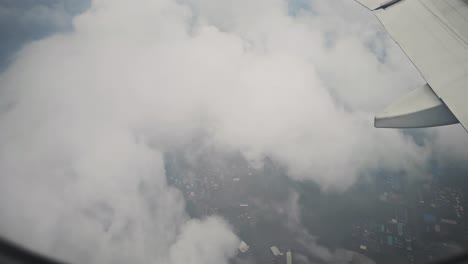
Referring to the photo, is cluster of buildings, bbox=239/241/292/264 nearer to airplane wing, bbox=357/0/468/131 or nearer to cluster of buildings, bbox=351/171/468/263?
cluster of buildings, bbox=351/171/468/263

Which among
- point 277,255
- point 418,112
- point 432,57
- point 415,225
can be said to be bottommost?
point 277,255

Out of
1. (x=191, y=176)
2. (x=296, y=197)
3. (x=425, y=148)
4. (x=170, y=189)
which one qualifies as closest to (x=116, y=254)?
(x=170, y=189)

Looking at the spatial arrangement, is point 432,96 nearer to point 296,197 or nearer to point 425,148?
point 296,197

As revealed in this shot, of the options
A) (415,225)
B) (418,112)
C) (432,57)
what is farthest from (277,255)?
(432,57)

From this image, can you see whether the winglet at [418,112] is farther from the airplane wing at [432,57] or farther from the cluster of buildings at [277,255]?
the cluster of buildings at [277,255]

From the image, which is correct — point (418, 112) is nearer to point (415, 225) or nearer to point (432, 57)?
point (432, 57)

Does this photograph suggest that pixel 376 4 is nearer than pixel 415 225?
Yes

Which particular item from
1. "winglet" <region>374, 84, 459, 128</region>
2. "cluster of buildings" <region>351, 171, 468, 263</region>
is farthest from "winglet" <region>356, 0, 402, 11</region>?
"cluster of buildings" <region>351, 171, 468, 263</region>
